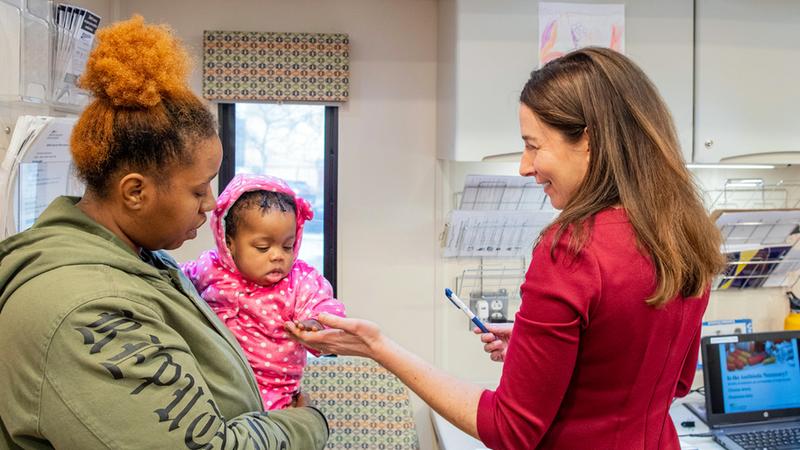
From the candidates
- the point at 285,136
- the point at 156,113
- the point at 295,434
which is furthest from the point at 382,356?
the point at 285,136

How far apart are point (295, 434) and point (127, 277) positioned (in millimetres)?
411

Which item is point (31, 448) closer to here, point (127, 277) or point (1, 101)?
point (127, 277)

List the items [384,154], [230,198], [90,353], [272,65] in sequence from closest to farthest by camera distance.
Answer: [90,353] < [230,198] < [272,65] < [384,154]

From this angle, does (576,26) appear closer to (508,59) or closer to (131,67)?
(508,59)

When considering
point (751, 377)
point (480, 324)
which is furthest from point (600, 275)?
point (751, 377)

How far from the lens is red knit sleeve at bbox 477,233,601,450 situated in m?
0.97

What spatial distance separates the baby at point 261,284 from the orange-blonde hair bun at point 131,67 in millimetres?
459

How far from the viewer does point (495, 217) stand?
2361 millimetres

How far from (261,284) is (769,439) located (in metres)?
1.62

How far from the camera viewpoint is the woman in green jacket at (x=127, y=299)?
32.7 inches

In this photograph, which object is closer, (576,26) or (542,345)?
(542,345)

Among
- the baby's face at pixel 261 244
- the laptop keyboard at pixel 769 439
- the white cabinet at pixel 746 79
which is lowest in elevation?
the laptop keyboard at pixel 769 439

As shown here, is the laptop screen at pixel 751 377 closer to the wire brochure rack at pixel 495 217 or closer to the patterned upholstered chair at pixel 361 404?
the wire brochure rack at pixel 495 217

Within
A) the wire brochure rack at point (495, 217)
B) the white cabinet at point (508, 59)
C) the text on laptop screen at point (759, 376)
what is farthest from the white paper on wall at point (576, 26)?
the text on laptop screen at point (759, 376)
